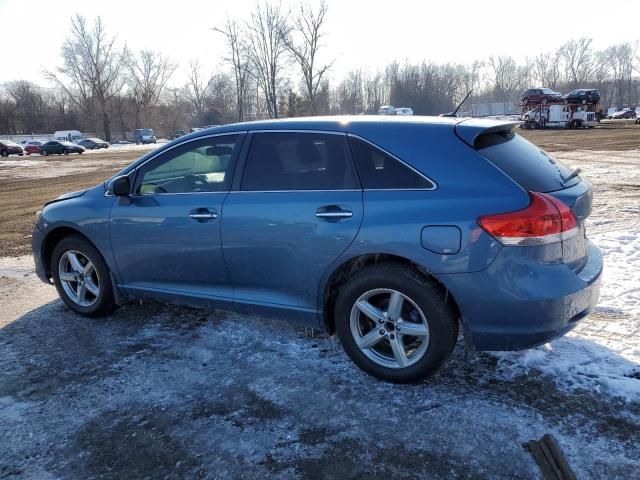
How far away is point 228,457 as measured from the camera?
8.71 ft

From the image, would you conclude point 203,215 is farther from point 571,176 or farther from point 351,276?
point 571,176

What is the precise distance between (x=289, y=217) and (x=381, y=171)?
2.23 feet

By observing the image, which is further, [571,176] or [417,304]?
[571,176]

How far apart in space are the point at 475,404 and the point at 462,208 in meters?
1.17

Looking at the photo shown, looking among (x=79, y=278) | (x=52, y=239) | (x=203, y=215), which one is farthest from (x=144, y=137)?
(x=203, y=215)

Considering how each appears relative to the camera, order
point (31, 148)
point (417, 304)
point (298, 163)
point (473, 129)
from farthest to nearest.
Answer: point (31, 148)
point (298, 163)
point (473, 129)
point (417, 304)

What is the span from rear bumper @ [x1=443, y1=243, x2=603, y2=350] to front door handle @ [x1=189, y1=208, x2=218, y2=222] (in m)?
1.74

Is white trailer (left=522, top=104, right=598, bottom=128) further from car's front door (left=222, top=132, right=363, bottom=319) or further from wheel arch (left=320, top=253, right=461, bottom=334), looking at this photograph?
wheel arch (left=320, top=253, right=461, bottom=334)

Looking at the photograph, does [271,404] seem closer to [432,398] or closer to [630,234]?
[432,398]

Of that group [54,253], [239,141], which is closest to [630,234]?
[239,141]

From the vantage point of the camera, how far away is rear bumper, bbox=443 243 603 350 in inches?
112

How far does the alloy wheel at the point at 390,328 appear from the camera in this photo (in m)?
3.16

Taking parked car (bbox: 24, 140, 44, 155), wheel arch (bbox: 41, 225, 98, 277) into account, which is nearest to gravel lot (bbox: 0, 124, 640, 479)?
wheel arch (bbox: 41, 225, 98, 277)

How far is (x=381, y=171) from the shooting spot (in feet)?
10.6
